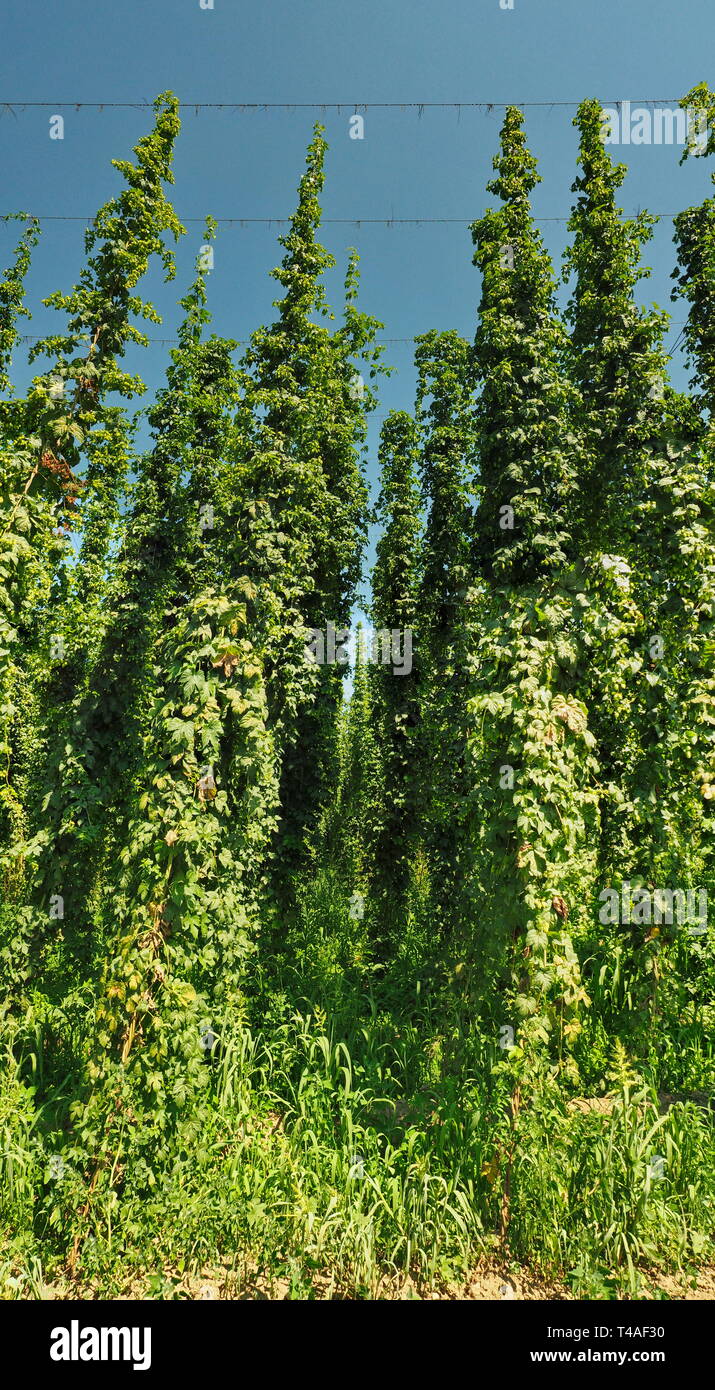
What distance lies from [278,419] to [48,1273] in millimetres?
8144

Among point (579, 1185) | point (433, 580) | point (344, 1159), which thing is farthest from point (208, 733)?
point (433, 580)

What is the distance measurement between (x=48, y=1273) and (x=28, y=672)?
8.67 m

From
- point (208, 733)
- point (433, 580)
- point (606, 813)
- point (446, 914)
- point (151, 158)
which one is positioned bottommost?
point (446, 914)

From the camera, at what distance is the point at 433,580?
Result: 32.7 ft

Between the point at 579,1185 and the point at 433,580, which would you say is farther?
the point at 433,580

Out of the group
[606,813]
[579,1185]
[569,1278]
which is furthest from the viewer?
[606,813]

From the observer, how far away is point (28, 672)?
10102 mm

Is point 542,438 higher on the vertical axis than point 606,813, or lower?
higher

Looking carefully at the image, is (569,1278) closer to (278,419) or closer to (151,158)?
(278,419)

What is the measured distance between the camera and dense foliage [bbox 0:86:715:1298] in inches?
132

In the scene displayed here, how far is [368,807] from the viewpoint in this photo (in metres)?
10.6

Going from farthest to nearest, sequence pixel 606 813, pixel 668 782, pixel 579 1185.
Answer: pixel 606 813 → pixel 668 782 → pixel 579 1185

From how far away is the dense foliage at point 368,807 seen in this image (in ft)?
11.0

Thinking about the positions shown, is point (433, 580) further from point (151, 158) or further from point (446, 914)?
point (151, 158)
